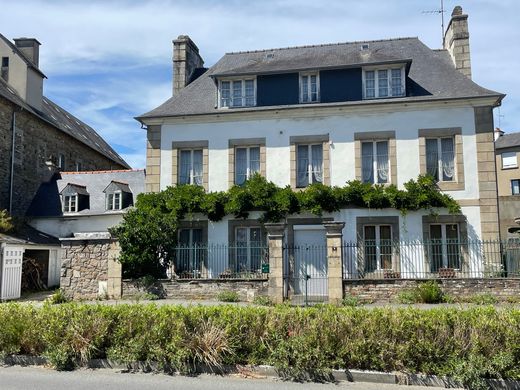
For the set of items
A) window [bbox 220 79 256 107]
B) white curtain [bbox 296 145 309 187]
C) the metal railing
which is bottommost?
the metal railing

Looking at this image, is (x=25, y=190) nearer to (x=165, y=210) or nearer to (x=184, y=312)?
(x=165, y=210)

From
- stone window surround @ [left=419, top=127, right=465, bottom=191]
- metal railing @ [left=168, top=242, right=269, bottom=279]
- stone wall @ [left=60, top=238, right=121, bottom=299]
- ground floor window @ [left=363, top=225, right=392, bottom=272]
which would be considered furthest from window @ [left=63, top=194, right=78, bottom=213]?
stone window surround @ [left=419, top=127, right=465, bottom=191]

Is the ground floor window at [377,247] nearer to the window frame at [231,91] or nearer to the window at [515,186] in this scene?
the window frame at [231,91]

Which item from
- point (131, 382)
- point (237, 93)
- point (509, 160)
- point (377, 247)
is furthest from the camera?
point (509, 160)

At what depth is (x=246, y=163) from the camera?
18.3m

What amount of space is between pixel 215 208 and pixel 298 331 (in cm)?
1049

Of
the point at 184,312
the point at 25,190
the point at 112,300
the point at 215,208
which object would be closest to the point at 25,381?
the point at 184,312

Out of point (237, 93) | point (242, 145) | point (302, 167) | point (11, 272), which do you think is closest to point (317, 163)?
point (302, 167)

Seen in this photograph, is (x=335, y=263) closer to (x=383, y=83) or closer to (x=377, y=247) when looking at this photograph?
(x=377, y=247)

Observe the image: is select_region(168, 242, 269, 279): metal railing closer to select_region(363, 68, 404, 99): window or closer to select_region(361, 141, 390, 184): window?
select_region(361, 141, 390, 184): window

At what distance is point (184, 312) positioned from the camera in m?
7.75

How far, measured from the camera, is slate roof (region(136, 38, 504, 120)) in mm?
17703

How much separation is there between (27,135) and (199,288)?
13744 millimetres

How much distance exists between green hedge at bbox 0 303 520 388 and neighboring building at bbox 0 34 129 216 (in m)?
15.9
